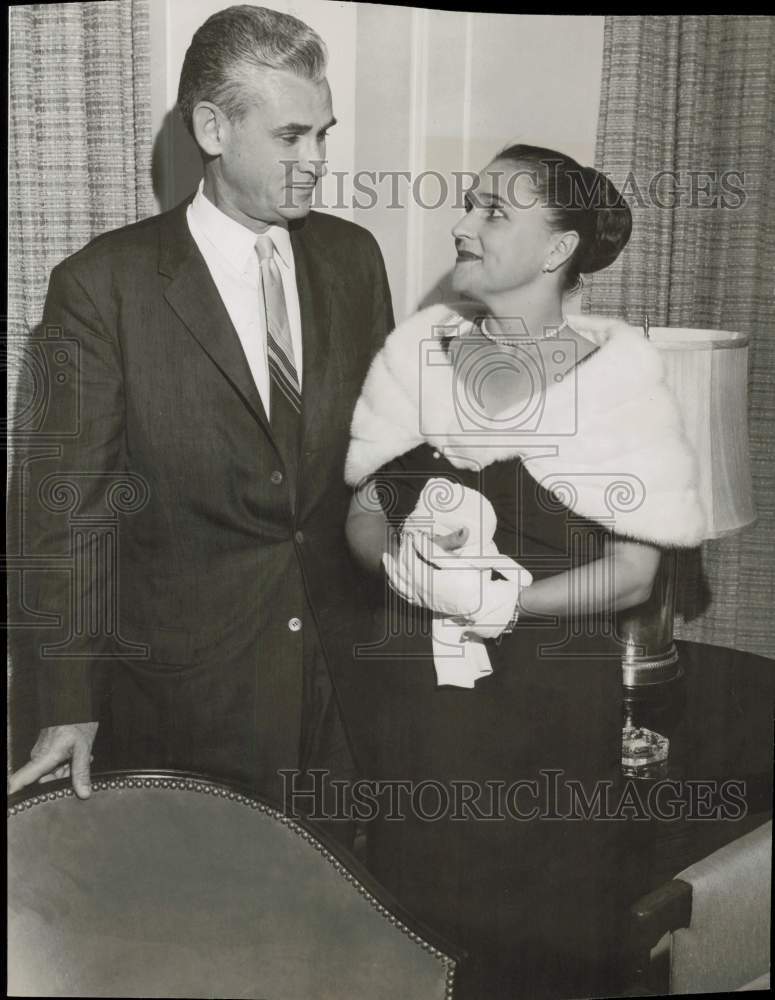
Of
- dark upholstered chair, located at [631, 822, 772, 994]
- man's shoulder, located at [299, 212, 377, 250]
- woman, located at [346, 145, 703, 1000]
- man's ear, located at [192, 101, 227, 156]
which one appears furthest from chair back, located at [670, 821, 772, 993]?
man's ear, located at [192, 101, 227, 156]

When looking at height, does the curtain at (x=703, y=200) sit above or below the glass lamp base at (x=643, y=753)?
above

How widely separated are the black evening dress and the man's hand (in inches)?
17.6

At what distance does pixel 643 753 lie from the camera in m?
1.92

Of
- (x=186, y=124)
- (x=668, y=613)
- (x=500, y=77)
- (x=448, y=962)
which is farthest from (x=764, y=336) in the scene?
(x=448, y=962)

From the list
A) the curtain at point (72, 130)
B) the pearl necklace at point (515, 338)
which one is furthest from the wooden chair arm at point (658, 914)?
the curtain at point (72, 130)

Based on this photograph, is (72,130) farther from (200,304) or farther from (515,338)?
(515,338)

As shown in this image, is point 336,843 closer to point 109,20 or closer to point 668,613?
point 668,613

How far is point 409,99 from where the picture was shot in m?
1.75

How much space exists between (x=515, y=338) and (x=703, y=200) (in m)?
0.41

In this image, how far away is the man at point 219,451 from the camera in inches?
67.6

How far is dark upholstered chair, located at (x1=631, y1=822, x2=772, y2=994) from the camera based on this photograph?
1846 millimetres

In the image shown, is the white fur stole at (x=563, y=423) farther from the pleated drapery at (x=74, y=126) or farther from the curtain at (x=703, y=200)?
the pleated drapery at (x=74, y=126)

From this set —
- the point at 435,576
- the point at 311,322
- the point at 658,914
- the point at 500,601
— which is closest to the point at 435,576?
the point at 435,576

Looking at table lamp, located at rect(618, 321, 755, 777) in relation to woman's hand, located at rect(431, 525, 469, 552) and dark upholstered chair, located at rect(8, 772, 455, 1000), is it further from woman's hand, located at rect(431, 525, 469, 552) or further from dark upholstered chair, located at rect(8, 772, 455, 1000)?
dark upholstered chair, located at rect(8, 772, 455, 1000)
